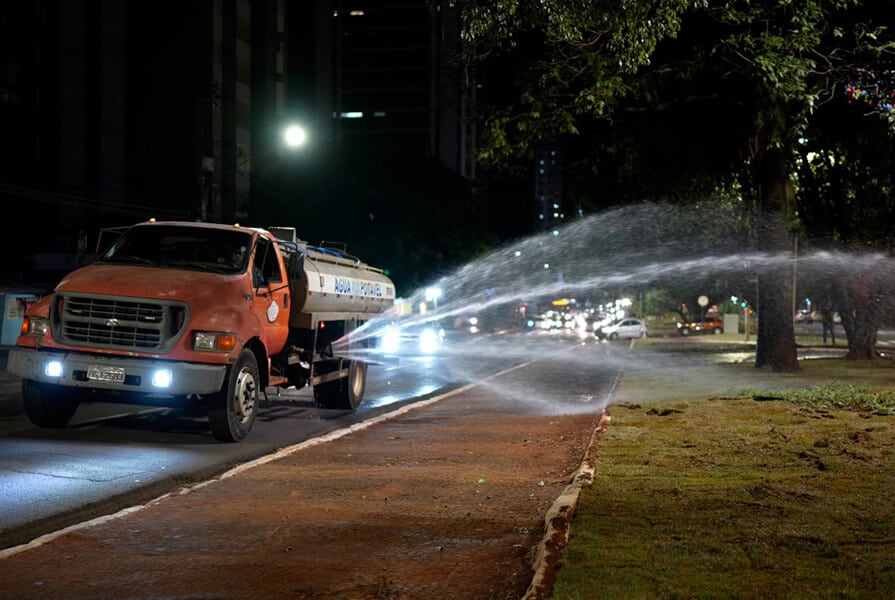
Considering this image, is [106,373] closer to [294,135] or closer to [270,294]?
[270,294]

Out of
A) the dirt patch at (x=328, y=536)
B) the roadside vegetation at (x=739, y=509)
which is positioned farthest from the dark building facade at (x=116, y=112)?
the dirt patch at (x=328, y=536)

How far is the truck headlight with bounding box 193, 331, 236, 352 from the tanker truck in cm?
1

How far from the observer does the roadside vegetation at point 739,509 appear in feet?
18.2

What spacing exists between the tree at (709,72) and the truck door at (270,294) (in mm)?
4177

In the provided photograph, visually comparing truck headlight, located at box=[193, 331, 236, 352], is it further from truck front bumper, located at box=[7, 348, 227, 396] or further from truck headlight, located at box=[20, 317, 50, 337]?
truck headlight, located at box=[20, 317, 50, 337]

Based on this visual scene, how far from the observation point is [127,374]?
36.2 feet

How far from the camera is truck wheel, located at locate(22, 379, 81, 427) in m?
11.8

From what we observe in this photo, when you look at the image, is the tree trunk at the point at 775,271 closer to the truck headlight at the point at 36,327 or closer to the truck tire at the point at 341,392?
the truck tire at the point at 341,392

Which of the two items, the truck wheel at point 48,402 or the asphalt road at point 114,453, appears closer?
the asphalt road at point 114,453

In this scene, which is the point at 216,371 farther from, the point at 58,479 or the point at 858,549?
the point at 858,549

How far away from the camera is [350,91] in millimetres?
122438

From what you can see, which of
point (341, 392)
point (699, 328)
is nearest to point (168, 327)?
point (341, 392)

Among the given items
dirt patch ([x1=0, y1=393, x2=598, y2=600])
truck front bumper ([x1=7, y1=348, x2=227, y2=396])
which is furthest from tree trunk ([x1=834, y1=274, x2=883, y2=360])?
truck front bumper ([x1=7, y1=348, x2=227, y2=396])

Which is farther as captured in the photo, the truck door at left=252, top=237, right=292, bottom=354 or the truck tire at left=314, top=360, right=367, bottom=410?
the truck tire at left=314, top=360, right=367, bottom=410
